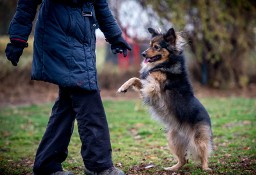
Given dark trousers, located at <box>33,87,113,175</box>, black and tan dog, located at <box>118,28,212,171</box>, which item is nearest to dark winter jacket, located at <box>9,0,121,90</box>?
dark trousers, located at <box>33,87,113,175</box>

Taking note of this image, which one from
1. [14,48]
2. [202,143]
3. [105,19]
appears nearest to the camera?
[14,48]

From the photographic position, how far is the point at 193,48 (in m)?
15.0

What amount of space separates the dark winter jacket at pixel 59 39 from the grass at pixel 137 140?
150cm

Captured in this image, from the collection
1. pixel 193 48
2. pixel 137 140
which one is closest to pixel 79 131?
pixel 137 140

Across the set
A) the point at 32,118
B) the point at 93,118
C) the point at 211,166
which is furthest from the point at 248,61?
the point at 93,118

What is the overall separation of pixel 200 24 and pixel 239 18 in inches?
55.0

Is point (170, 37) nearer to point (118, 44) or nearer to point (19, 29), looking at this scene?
point (118, 44)

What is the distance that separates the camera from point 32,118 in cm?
934

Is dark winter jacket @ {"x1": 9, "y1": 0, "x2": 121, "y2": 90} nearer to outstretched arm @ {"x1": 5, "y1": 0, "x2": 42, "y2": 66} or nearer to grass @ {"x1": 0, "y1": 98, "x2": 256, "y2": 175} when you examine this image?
outstretched arm @ {"x1": 5, "y1": 0, "x2": 42, "y2": 66}

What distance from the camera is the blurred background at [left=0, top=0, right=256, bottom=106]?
1338cm

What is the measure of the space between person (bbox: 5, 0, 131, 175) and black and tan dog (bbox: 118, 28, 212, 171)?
1064 millimetres

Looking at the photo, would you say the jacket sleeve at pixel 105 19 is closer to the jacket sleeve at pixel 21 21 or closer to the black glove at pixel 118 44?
the black glove at pixel 118 44

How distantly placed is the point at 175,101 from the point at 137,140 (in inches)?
94.6

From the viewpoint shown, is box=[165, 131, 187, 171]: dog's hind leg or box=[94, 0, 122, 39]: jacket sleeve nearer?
box=[94, 0, 122, 39]: jacket sleeve
